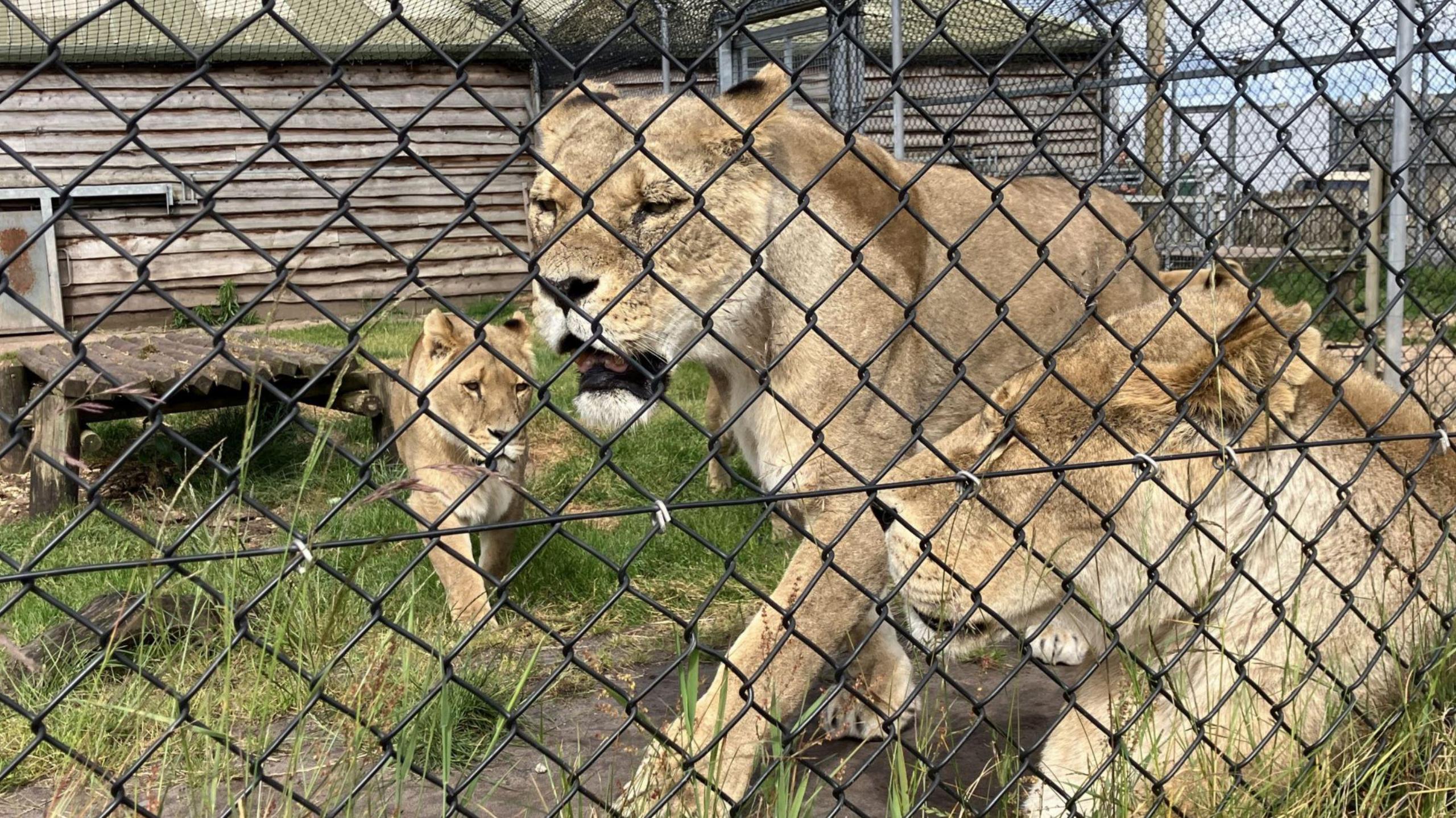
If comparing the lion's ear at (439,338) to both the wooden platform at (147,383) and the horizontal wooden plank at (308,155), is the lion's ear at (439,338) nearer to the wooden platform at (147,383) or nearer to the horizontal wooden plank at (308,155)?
the wooden platform at (147,383)

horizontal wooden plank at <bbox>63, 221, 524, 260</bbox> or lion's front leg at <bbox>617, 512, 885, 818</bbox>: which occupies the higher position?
lion's front leg at <bbox>617, 512, 885, 818</bbox>

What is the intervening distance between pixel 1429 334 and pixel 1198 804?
352 inches

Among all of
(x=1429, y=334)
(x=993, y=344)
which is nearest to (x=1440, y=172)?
(x=1429, y=334)

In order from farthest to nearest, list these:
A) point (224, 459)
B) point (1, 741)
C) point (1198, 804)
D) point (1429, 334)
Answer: point (1429, 334) → point (224, 459) → point (1, 741) → point (1198, 804)

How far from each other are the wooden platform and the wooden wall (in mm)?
5906

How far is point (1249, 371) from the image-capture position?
2.35 meters

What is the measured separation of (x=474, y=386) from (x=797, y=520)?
72.6 inches

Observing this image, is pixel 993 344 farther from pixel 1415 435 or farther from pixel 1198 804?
pixel 1198 804

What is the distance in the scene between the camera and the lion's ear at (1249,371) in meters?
2.31

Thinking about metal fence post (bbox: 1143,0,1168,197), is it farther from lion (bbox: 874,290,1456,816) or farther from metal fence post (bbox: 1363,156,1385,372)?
lion (bbox: 874,290,1456,816)

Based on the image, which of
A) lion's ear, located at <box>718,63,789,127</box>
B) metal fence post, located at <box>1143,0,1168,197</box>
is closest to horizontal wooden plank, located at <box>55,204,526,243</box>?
metal fence post, located at <box>1143,0,1168,197</box>

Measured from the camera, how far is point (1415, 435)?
246cm

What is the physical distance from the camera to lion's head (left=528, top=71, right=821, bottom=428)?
3.08 metres

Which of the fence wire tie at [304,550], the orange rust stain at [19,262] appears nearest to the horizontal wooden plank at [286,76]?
the orange rust stain at [19,262]
